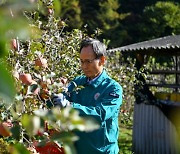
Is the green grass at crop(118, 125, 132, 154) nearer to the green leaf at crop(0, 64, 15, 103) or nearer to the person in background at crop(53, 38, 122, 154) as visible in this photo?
the person in background at crop(53, 38, 122, 154)

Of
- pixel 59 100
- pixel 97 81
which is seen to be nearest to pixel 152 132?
pixel 97 81

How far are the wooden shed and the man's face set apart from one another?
5099mm

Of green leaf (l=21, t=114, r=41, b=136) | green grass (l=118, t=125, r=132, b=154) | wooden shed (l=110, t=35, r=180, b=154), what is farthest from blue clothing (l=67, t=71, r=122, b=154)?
green grass (l=118, t=125, r=132, b=154)

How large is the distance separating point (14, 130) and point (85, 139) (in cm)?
203

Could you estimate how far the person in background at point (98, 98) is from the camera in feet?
9.64

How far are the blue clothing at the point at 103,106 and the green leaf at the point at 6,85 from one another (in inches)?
88.0

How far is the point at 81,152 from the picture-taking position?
3.04 metres

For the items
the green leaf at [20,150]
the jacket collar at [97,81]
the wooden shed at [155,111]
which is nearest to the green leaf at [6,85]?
the green leaf at [20,150]

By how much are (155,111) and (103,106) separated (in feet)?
20.6

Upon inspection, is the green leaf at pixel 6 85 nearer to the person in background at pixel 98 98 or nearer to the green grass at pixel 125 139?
the person in background at pixel 98 98

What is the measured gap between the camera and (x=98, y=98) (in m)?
3.00

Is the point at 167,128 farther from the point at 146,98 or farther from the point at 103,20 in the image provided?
the point at 103,20

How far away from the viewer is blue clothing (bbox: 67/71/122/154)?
293 cm

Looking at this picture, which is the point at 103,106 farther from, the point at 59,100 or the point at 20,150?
the point at 20,150
